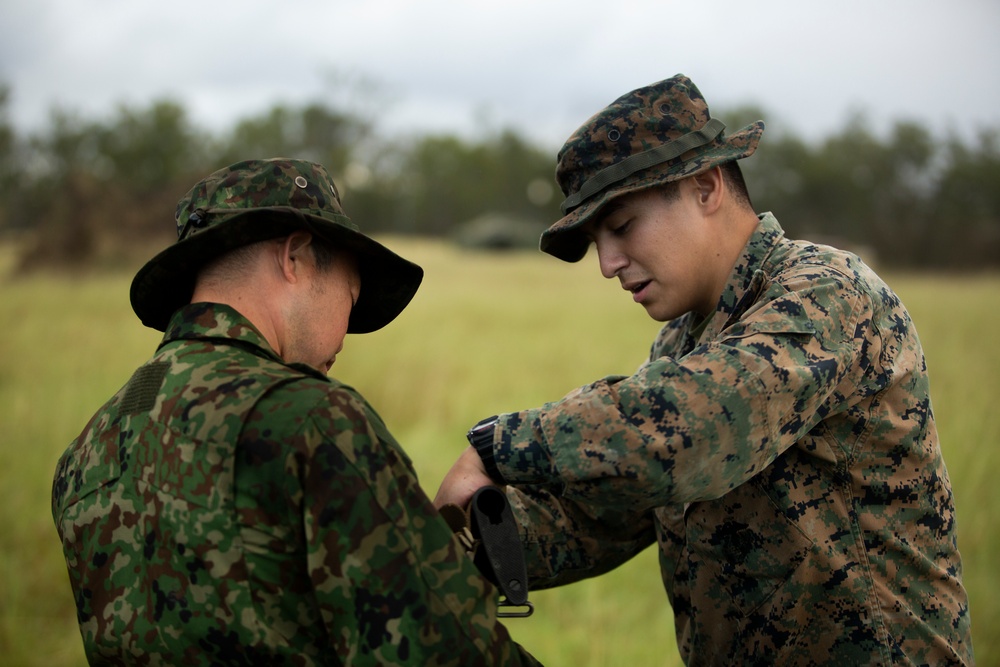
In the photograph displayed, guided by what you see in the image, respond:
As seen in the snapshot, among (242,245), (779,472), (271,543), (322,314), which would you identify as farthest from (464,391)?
(271,543)

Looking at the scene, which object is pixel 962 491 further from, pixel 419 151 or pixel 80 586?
pixel 419 151

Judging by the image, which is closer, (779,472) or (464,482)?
(464,482)

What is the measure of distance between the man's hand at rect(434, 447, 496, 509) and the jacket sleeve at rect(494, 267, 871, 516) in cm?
10

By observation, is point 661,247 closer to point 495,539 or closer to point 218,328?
point 495,539

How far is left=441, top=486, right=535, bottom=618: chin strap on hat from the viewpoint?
7.68 ft

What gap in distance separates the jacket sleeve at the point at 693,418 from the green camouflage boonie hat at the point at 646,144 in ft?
2.00

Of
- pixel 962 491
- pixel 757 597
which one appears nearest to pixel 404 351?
pixel 962 491

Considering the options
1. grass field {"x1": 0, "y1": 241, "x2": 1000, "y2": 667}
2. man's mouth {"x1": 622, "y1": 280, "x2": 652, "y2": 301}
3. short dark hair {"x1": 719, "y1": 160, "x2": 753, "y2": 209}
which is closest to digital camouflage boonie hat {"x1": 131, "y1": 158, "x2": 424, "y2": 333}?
man's mouth {"x1": 622, "y1": 280, "x2": 652, "y2": 301}

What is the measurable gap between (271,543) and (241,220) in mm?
778

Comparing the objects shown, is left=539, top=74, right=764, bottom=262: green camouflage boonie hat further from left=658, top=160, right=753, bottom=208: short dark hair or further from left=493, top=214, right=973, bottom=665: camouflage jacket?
left=493, top=214, right=973, bottom=665: camouflage jacket

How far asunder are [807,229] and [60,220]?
109ft

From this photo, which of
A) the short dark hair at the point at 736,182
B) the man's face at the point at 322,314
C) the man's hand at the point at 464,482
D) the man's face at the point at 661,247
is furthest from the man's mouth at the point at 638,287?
the man's face at the point at 322,314

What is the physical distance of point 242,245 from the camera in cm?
215

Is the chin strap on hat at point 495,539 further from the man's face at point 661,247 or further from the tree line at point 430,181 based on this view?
the tree line at point 430,181
